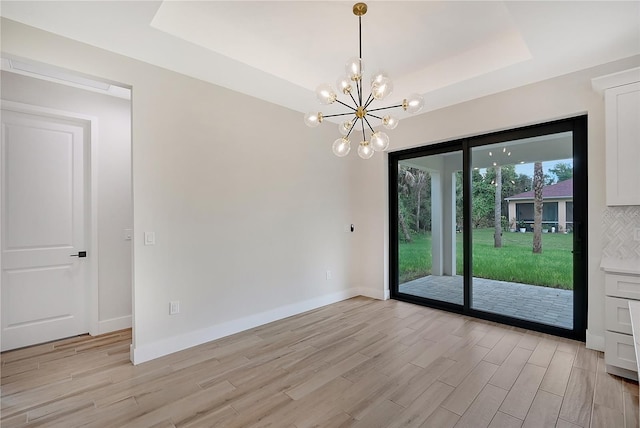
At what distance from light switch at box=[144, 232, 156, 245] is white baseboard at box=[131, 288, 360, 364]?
981 millimetres

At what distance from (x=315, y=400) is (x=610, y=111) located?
11.6ft

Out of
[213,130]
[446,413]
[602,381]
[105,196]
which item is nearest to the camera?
[446,413]

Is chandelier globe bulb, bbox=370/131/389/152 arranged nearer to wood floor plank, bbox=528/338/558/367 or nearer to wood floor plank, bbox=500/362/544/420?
wood floor plank, bbox=500/362/544/420

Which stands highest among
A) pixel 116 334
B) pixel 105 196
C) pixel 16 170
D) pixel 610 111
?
pixel 610 111

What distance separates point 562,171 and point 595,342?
178 centimetres

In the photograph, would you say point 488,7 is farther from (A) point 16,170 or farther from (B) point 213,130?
(A) point 16,170

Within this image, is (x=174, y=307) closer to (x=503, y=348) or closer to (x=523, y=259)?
(x=503, y=348)

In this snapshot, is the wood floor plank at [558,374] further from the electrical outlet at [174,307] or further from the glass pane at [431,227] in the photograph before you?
the electrical outlet at [174,307]

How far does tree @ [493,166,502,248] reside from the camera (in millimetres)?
3680

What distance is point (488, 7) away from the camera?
244 centimetres

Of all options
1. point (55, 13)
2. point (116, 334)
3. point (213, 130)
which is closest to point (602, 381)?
point (213, 130)

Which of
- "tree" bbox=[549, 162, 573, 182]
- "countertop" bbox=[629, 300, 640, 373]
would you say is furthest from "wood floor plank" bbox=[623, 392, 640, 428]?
"tree" bbox=[549, 162, 573, 182]

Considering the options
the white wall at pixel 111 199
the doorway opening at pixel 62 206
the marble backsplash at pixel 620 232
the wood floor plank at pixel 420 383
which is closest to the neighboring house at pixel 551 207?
the marble backsplash at pixel 620 232

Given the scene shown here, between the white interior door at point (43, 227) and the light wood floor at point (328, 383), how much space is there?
0.94 feet
